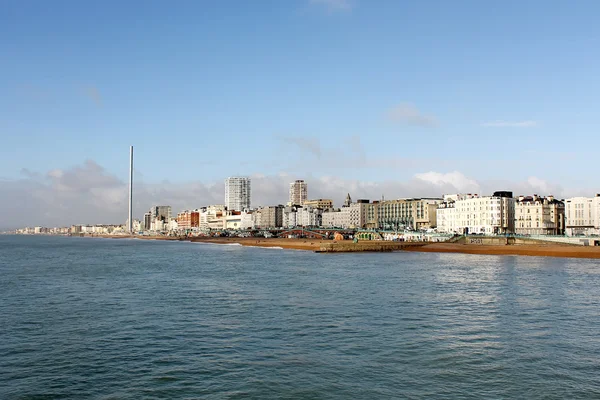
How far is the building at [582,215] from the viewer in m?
142

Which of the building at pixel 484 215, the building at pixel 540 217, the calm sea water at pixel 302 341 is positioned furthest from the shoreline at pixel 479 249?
the calm sea water at pixel 302 341

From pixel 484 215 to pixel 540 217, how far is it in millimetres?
14119

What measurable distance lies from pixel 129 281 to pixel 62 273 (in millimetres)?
13942

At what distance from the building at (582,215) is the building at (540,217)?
301cm

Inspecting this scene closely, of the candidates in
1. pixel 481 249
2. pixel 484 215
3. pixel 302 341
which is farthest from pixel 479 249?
pixel 302 341

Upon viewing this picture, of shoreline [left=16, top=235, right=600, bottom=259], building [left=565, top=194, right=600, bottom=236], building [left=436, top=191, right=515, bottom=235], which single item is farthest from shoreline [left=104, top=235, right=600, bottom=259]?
building [left=565, top=194, right=600, bottom=236]

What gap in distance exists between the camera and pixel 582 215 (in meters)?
143

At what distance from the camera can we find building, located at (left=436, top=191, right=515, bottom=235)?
148125 mm

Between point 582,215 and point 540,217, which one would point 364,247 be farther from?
point 582,215

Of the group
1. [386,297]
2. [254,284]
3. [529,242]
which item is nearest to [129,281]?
[254,284]

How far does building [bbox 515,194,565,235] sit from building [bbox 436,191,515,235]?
275 cm

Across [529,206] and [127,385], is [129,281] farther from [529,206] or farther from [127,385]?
[529,206]

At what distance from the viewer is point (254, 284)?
165 ft

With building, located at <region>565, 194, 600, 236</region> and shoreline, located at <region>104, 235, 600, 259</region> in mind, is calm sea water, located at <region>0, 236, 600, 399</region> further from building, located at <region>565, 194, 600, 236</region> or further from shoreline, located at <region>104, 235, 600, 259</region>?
building, located at <region>565, 194, 600, 236</region>
